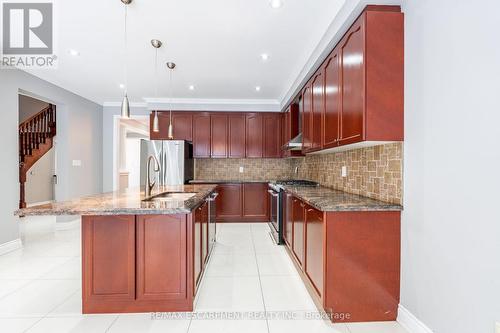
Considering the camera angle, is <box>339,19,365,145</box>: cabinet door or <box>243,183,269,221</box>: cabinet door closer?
<box>339,19,365,145</box>: cabinet door

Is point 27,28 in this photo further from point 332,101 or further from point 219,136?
point 219,136

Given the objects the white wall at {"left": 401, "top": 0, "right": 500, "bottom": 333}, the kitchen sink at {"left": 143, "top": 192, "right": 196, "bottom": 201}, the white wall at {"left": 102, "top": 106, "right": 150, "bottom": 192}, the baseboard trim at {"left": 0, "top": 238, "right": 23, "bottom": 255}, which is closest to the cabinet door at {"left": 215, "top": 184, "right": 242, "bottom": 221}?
the kitchen sink at {"left": 143, "top": 192, "right": 196, "bottom": 201}

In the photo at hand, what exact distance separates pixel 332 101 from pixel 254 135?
3220 mm

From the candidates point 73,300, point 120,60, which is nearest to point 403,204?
point 73,300

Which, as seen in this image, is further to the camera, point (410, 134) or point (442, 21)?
point (410, 134)

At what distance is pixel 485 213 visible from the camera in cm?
139

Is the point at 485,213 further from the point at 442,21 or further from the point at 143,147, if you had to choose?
the point at 143,147

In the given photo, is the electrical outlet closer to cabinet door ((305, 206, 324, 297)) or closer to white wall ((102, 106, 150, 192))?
cabinet door ((305, 206, 324, 297))

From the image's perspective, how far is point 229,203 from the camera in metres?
5.53

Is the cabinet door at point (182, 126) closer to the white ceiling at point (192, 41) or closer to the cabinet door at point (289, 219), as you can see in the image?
the white ceiling at point (192, 41)

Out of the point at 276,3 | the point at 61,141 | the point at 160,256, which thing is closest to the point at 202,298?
the point at 160,256

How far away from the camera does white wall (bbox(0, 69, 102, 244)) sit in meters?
3.69

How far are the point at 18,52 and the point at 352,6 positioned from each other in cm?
394

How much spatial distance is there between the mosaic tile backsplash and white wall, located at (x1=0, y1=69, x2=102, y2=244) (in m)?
2.26
